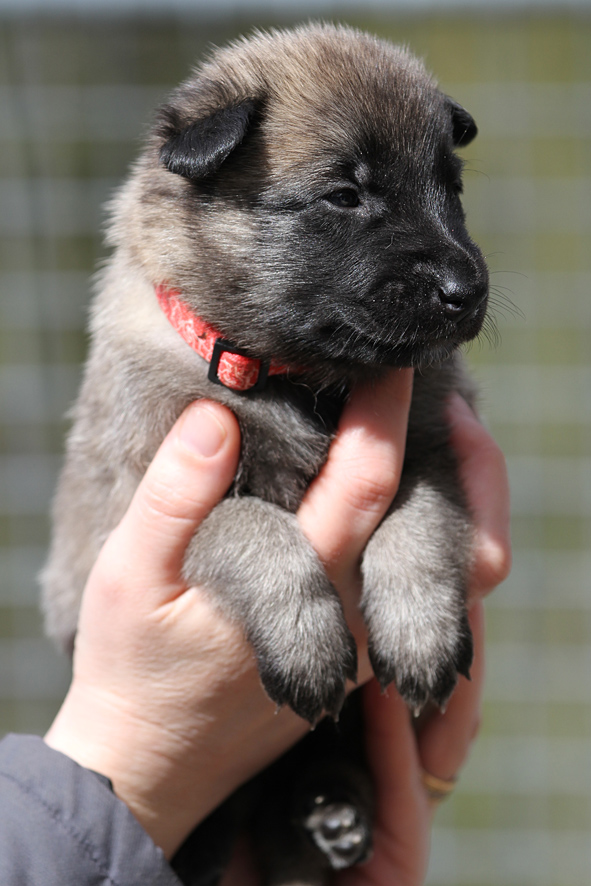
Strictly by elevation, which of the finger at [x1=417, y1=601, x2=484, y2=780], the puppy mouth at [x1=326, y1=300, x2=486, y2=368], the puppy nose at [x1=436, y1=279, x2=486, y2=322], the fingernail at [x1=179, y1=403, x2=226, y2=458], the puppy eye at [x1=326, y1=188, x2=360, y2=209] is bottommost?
the finger at [x1=417, y1=601, x2=484, y2=780]

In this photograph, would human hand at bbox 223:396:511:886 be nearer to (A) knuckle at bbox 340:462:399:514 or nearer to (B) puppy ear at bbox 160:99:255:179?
(A) knuckle at bbox 340:462:399:514

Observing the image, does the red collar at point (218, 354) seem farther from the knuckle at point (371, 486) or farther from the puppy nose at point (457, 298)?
the puppy nose at point (457, 298)

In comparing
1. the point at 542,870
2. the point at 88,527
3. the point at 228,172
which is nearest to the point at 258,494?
the point at 88,527

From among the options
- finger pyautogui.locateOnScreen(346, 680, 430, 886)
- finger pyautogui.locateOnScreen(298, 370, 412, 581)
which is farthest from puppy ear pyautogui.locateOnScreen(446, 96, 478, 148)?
finger pyautogui.locateOnScreen(346, 680, 430, 886)

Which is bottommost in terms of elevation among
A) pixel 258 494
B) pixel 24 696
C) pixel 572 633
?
pixel 24 696

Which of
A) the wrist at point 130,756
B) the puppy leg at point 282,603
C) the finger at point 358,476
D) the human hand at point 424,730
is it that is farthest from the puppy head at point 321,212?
the wrist at point 130,756

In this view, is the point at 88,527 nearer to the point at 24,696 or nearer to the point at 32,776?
the point at 32,776
